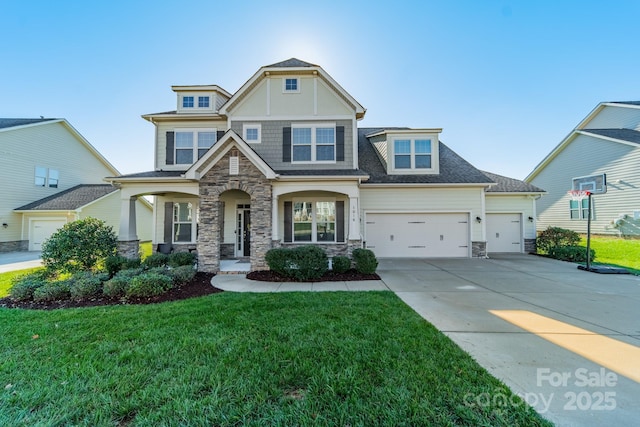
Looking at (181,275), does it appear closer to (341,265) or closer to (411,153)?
(341,265)

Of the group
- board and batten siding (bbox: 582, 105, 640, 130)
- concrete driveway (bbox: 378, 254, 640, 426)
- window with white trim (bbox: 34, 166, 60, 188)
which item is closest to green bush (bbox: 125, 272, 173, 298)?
concrete driveway (bbox: 378, 254, 640, 426)

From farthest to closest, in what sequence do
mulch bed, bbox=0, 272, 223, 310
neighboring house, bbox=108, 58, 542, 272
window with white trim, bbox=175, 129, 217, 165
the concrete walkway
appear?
1. window with white trim, bbox=175, 129, 217, 165
2. the concrete walkway
3. neighboring house, bbox=108, 58, 542, 272
4. mulch bed, bbox=0, 272, 223, 310

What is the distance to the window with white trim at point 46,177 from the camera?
1676 cm

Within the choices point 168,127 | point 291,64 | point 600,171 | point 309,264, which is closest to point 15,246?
point 168,127

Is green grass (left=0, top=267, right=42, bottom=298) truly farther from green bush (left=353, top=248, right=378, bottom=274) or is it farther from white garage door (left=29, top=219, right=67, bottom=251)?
green bush (left=353, top=248, right=378, bottom=274)

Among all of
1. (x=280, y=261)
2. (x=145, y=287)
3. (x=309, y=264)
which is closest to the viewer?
(x=145, y=287)

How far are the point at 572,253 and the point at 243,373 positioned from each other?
14.6m

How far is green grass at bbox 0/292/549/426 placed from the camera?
2361mm

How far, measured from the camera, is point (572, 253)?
11.1 meters

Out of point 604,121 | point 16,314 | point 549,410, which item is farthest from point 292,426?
point 604,121

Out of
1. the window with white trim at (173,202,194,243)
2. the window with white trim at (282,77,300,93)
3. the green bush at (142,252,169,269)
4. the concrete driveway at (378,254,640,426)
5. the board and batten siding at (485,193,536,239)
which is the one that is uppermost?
the window with white trim at (282,77,300,93)

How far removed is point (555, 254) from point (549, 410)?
41.8ft

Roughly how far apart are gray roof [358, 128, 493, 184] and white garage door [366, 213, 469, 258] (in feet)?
5.38

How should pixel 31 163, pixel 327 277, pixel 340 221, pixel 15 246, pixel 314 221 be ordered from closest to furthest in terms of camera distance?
pixel 327 277
pixel 340 221
pixel 314 221
pixel 15 246
pixel 31 163
